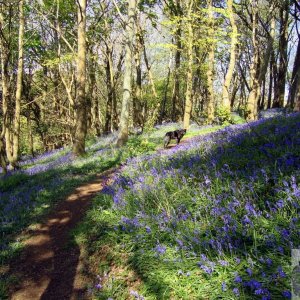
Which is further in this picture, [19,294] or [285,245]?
[19,294]

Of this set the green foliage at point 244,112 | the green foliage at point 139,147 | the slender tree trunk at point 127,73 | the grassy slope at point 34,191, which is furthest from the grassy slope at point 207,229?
the green foliage at point 244,112

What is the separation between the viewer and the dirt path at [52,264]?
471 cm

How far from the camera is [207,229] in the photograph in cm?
414

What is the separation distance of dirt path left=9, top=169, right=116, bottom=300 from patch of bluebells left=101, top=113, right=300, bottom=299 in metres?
1.06

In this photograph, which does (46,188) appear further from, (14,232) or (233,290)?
(233,290)

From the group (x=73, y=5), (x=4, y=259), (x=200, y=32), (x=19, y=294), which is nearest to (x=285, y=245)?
(x=19, y=294)

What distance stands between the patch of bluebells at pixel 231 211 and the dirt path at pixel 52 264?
106 cm

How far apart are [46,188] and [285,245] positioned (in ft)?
24.9

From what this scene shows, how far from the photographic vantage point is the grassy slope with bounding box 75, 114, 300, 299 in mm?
3357

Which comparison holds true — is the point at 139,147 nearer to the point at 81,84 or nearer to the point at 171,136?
the point at 171,136

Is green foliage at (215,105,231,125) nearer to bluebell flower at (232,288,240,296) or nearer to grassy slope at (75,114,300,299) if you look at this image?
grassy slope at (75,114,300,299)

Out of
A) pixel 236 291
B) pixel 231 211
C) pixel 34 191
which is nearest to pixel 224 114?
pixel 34 191

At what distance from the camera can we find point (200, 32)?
69.8 feet

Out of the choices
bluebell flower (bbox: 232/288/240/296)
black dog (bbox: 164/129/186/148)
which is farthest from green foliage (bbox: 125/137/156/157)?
bluebell flower (bbox: 232/288/240/296)
